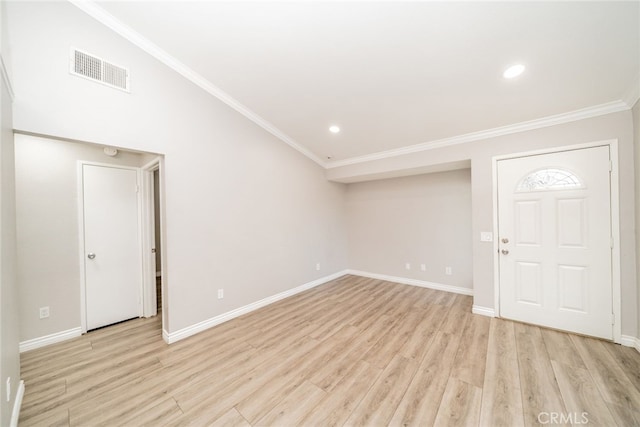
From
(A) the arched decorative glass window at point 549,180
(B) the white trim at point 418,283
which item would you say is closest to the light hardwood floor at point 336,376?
(B) the white trim at point 418,283

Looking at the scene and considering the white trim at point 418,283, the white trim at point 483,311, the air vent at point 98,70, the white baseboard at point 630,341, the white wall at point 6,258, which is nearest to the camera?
the white wall at point 6,258

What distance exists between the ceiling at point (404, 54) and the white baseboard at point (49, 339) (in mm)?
3344

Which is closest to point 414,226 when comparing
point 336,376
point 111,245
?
point 336,376

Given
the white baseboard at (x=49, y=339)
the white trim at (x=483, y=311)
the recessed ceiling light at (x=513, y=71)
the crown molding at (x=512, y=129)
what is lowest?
the white trim at (x=483, y=311)

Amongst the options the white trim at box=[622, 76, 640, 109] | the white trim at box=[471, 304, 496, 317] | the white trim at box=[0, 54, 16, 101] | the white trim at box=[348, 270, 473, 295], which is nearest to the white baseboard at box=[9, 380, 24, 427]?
the white trim at box=[0, 54, 16, 101]

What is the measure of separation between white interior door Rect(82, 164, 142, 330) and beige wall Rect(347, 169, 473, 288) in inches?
161

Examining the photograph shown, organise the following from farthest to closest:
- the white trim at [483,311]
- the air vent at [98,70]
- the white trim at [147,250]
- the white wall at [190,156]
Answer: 1. the white trim at [147,250]
2. the white trim at [483,311]
3. the air vent at [98,70]
4. the white wall at [190,156]

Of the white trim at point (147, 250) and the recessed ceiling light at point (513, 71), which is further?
the white trim at point (147, 250)

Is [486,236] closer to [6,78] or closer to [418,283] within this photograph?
[418,283]

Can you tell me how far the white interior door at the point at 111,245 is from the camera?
277 cm

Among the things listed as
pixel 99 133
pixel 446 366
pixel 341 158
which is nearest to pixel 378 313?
pixel 446 366

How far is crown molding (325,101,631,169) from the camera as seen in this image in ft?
7.86

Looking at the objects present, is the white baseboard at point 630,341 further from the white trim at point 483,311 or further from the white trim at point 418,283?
the white trim at point 418,283

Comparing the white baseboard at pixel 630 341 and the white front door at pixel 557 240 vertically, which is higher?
the white front door at pixel 557 240
